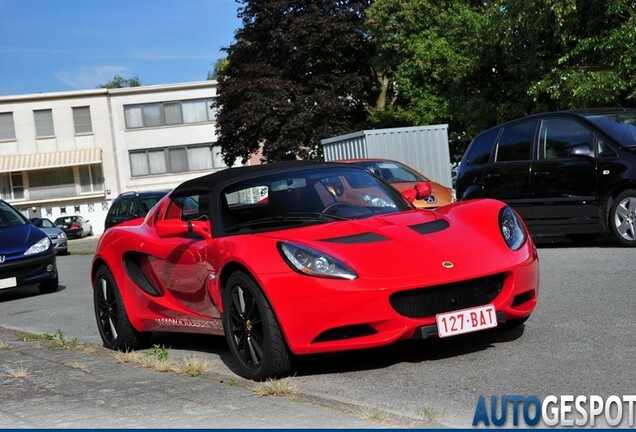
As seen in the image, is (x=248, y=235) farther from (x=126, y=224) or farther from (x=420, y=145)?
(x=420, y=145)

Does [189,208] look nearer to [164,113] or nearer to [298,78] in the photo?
[298,78]

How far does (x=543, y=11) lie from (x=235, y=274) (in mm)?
19192

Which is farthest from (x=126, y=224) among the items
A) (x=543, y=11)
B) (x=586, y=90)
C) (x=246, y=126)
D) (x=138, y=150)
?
(x=138, y=150)

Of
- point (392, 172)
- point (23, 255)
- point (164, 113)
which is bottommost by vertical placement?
point (23, 255)

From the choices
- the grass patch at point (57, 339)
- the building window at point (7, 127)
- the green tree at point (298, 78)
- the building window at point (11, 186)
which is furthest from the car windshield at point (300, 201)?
the building window at point (11, 186)

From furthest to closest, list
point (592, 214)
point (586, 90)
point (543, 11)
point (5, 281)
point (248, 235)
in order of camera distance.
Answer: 1. point (543, 11)
2. point (586, 90)
3. point (5, 281)
4. point (592, 214)
5. point (248, 235)

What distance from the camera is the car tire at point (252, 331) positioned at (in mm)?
6133

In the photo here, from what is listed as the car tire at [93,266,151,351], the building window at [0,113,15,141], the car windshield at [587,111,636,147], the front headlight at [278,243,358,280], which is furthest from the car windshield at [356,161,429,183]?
the building window at [0,113,15,141]

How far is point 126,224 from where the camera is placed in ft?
28.8

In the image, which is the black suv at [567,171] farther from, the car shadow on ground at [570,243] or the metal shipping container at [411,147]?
the metal shipping container at [411,147]

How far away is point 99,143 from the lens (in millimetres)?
66000

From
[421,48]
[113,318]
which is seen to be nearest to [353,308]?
[113,318]

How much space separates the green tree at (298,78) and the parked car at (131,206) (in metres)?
17.0

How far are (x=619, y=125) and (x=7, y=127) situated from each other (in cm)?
5776
